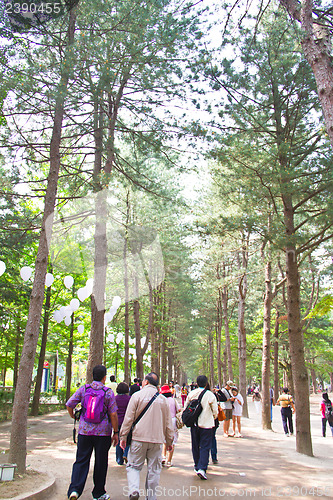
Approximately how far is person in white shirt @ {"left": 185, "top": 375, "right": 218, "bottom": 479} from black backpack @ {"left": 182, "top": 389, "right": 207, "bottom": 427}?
7 centimetres

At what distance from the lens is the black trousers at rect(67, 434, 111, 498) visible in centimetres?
503

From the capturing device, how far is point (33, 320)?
703 centimetres

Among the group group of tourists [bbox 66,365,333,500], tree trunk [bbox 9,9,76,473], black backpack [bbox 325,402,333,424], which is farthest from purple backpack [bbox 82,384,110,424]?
black backpack [bbox 325,402,333,424]

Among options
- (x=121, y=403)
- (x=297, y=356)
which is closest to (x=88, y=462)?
(x=121, y=403)

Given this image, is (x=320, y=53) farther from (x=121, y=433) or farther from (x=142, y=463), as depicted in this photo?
(x=142, y=463)

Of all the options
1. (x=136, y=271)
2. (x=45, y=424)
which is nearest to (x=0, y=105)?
(x=45, y=424)

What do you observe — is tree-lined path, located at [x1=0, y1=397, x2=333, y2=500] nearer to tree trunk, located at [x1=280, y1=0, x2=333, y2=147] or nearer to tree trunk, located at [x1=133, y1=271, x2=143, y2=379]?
tree trunk, located at [x1=280, y1=0, x2=333, y2=147]

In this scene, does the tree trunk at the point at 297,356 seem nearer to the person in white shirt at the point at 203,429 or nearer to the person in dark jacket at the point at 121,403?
the person in white shirt at the point at 203,429

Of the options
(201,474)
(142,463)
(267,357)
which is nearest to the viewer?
(142,463)

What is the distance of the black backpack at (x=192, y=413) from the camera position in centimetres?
696

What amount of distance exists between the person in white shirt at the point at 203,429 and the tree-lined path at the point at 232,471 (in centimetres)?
30

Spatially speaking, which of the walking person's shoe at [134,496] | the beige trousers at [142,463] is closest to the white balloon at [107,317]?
the beige trousers at [142,463]

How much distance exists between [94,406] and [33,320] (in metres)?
2.60

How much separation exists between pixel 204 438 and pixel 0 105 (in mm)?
7922
